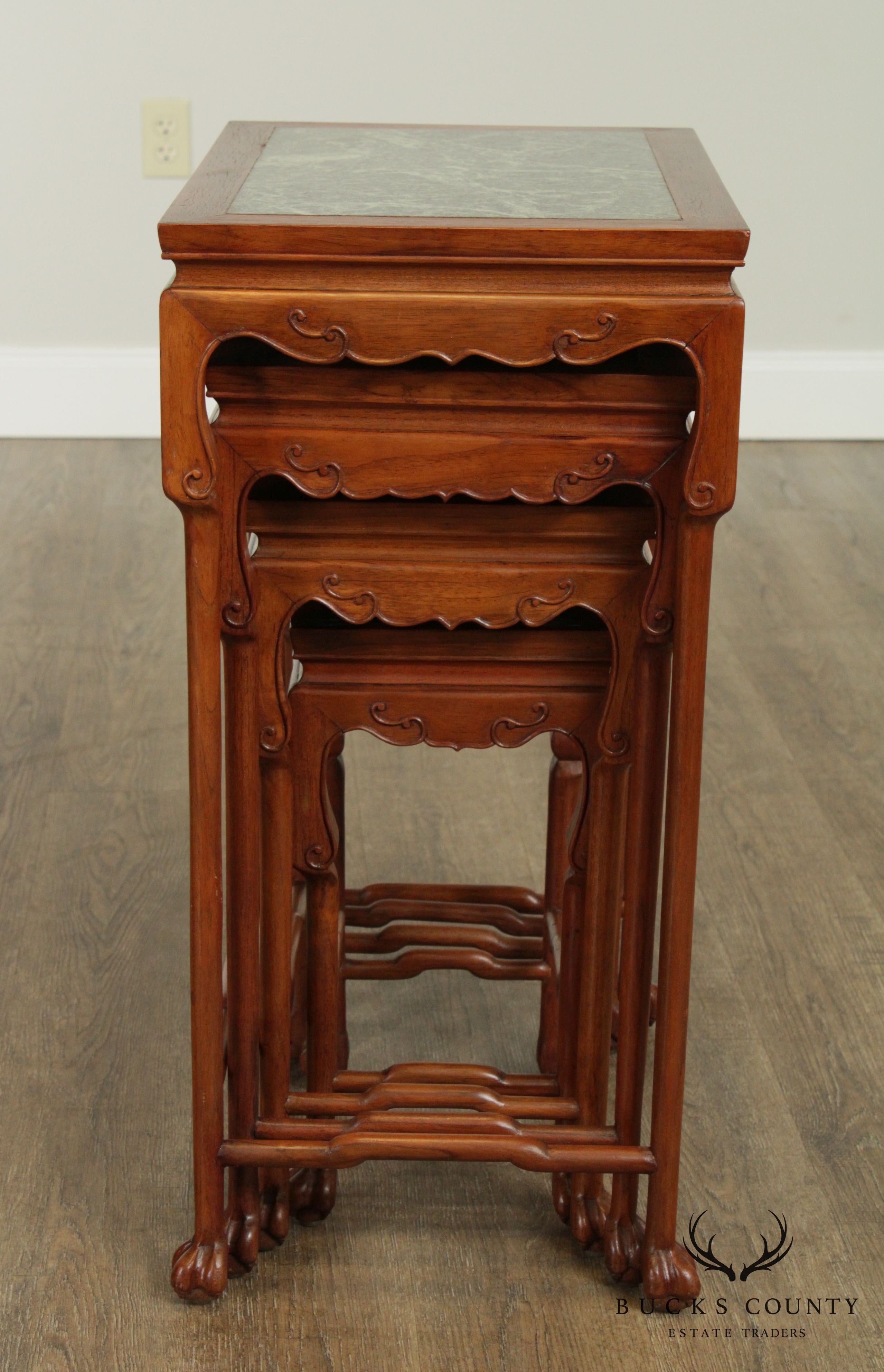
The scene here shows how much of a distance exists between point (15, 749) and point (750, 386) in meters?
1.82

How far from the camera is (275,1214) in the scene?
1337 mm

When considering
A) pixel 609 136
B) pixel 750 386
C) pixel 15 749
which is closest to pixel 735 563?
pixel 750 386

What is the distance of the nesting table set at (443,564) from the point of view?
1.02 meters

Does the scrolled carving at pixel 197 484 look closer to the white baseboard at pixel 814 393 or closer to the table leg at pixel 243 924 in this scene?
the table leg at pixel 243 924

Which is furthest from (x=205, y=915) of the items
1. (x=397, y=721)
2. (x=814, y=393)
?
(x=814, y=393)

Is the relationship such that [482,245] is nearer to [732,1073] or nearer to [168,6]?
[732,1073]

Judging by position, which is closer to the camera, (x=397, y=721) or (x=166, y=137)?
(x=397, y=721)

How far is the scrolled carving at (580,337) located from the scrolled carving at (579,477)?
9 centimetres

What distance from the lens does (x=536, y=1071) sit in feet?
5.19

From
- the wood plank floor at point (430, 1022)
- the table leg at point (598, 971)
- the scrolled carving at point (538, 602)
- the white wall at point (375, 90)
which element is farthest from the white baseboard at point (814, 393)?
the scrolled carving at point (538, 602)

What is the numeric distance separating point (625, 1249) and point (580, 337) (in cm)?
73

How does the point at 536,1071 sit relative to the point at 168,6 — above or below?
below

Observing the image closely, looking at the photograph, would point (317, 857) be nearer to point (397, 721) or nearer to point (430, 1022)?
point (397, 721)

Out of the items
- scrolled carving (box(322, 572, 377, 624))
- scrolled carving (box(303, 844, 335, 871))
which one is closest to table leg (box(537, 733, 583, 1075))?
scrolled carving (box(303, 844, 335, 871))
